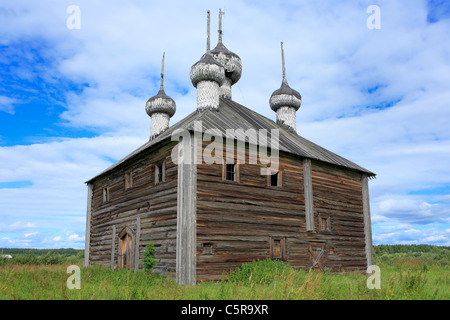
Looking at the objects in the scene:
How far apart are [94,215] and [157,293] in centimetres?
1332

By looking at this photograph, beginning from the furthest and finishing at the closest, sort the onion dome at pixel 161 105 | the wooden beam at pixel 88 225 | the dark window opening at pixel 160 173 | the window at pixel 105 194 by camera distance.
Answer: the onion dome at pixel 161 105 → the wooden beam at pixel 88 225 → the window at pixel 105 194 → the dark window opening at pixel 160 173

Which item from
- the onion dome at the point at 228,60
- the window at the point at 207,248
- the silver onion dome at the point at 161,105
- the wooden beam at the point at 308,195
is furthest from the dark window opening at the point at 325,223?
the silver onion dome at the point at 161,105

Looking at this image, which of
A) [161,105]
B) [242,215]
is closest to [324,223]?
[242,215]

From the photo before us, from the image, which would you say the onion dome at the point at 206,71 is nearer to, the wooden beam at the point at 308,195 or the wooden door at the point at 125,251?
the wooden beam at the point at 308,195

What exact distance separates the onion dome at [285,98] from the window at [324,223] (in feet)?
26.2

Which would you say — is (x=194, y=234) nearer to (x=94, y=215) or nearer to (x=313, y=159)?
(x=313, y=159)

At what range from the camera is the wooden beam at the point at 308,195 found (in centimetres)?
1608

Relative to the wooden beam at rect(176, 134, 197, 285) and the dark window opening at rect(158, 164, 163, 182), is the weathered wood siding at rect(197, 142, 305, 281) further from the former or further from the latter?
the dark window opening at rect(158, 164, 163, 182)

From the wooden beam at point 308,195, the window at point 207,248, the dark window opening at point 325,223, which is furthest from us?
the dark window opening at point 325,223

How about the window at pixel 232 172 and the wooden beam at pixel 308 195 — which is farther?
the wooden beam at pixel 308 195

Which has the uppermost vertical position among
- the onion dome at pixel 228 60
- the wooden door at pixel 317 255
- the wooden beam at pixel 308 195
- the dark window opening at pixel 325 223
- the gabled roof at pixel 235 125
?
the onion dome at pixel 228 60

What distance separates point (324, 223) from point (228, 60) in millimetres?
10532

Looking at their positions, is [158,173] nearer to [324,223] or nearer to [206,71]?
[206,71]
